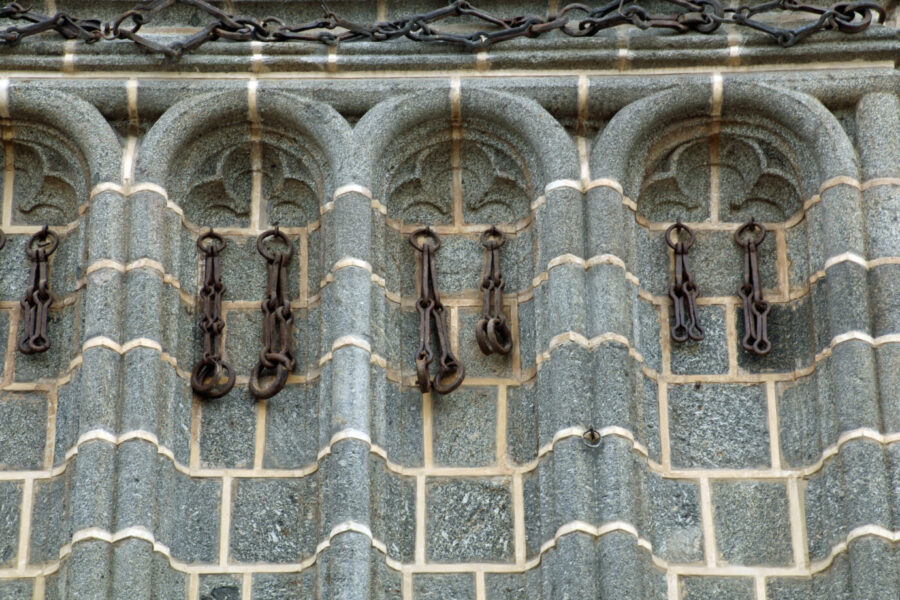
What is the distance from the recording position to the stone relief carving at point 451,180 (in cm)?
1289

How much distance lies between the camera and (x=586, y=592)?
11492 millimetres

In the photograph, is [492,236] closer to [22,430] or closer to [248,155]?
[248,155]

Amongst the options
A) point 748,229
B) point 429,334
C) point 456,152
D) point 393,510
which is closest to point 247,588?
point 393,510

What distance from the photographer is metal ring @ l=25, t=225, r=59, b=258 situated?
41.8 ft

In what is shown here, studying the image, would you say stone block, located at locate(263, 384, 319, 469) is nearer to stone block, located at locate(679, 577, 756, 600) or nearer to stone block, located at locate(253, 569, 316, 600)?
stone block, located at locate(253, 569, 316, 600)

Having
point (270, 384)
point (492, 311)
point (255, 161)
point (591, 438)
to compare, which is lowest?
point (591, 438)

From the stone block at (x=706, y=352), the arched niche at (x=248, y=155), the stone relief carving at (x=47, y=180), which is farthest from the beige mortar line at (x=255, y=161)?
the stone block at (x=706, y=352)

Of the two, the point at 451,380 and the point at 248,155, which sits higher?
the point at 248,155

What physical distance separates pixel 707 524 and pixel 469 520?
114 cm

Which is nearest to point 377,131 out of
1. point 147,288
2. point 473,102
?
point 473,102

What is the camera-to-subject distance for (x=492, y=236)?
12805 mm

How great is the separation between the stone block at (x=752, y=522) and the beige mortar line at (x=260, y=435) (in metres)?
2.18

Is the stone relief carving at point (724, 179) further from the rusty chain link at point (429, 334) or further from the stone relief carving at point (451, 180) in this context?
the rusty chain link at point (429, 334)

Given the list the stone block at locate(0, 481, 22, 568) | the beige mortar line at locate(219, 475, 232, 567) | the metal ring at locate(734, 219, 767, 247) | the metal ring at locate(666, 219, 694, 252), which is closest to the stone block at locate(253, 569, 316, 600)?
the beige mortar line at locate(219, 475, 232, 567)
